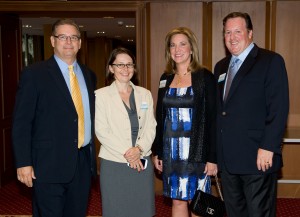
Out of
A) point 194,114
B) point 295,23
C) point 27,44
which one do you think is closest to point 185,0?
point 295,23

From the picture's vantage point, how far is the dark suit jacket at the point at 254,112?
2.87 m

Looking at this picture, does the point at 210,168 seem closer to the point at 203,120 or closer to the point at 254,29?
the point at 203,120

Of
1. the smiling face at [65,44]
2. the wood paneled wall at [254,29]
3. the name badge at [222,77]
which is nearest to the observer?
the smiling face at [65,44]

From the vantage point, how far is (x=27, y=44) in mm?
17344

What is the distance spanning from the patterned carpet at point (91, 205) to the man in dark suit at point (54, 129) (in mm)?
1956

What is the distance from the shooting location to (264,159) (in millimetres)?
2908

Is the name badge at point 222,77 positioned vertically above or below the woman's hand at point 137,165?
above

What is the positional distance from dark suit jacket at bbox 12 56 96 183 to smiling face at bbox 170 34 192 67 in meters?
0.95

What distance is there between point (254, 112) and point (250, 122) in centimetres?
8

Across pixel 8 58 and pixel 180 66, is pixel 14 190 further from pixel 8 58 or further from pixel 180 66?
pixel 180 66

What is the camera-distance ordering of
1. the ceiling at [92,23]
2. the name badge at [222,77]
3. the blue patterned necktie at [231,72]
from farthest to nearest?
the ceiling at [92,23] < the name badge at [222,77] < the blue patterned necktie at [231,72]

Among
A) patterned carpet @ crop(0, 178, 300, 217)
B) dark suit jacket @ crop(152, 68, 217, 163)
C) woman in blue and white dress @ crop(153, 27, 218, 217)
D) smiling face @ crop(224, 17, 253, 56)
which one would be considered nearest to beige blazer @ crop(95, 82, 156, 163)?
woman in blue and white dress @ crop(153, 27, 218, 217)

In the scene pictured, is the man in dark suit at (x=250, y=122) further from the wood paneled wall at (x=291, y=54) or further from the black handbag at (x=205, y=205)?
the wood paneled wall at (x=291, y=54)

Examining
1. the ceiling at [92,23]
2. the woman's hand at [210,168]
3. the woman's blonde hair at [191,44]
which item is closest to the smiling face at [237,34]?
the woman's blonde hair at [191,44]
